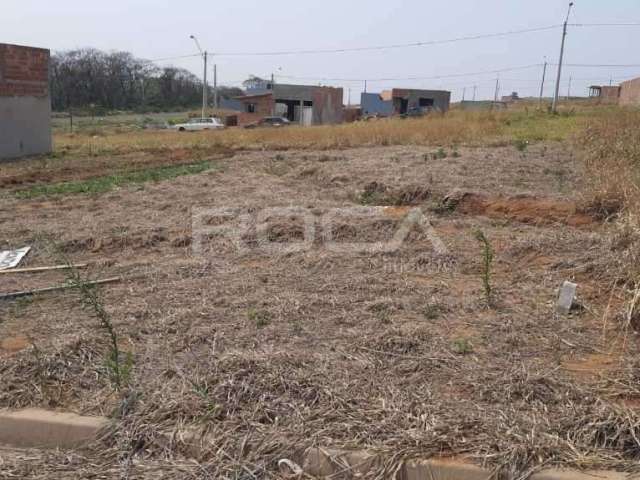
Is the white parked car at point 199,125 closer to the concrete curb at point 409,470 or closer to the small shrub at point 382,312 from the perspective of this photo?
the small shrub at point 382,312

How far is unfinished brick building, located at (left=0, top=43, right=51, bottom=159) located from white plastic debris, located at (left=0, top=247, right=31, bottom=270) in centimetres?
1198

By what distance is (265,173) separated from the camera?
38.5ft

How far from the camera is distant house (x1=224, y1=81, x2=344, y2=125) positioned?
5189cm

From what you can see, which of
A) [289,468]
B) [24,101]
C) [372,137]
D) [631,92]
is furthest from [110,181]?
[631,92]

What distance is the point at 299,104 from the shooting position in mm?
55062

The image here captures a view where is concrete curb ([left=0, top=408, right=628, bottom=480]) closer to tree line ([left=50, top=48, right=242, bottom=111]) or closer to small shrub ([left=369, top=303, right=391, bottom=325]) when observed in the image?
small shrub ([left=369, top=303, right=391, bottom=325])

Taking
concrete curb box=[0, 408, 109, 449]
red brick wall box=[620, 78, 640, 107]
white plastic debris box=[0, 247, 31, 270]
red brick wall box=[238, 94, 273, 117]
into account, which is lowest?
concrete curb box=[0, 408, 109, 449]

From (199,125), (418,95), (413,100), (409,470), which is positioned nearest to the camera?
(409,470)

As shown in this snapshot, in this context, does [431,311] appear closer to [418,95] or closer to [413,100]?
[413,100]

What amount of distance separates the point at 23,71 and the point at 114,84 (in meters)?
51.6

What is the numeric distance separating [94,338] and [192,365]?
2.39 ft


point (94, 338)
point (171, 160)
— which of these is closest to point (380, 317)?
point (94, 338)

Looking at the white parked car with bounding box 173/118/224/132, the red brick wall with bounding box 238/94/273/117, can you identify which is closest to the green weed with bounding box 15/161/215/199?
the white parked car with bounding box 173/118/224/132

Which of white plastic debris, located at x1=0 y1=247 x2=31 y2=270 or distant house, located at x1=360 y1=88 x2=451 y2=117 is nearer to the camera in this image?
white plastic debris, located at x1=0 y1=247 x2=31 y2=270
